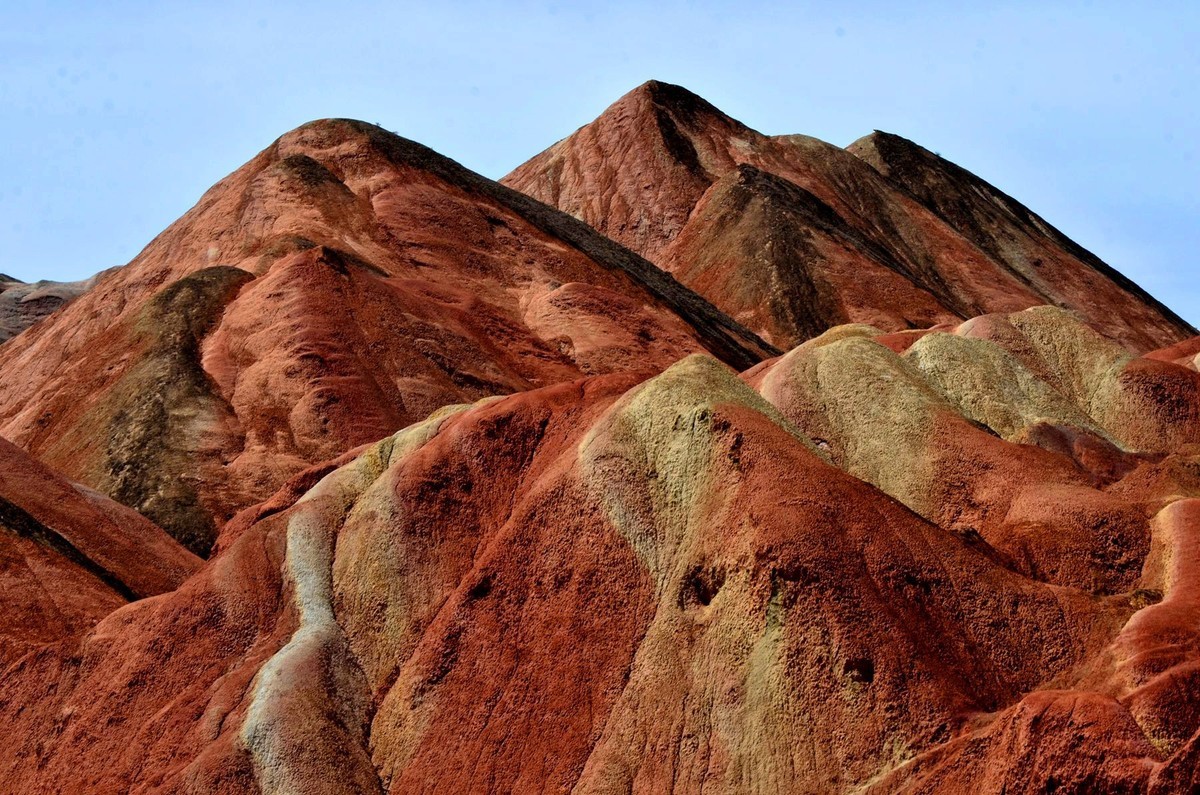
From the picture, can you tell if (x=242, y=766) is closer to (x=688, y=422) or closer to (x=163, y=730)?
(x=163, y=730)

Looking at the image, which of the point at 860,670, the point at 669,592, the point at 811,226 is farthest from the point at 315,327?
the point at 811,226

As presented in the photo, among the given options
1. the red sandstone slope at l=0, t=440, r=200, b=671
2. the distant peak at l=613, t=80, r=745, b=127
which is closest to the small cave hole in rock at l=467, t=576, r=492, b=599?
the red sandstone slope at l=0, t=440, r=200, b=671

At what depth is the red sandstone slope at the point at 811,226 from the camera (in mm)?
98188

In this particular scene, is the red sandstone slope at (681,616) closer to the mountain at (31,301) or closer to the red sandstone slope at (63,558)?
the red sandstone slope at (63,558)

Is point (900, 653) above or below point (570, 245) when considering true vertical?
below

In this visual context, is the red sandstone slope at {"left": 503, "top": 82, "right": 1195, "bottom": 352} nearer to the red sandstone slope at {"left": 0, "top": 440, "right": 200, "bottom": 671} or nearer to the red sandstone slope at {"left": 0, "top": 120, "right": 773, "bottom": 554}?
the red sandstone slope at {"left": 0, "top": 120, "right": 773, "bottom": 554}

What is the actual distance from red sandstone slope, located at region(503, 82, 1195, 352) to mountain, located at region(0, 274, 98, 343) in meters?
39.4

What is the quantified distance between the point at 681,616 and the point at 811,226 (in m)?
76.8

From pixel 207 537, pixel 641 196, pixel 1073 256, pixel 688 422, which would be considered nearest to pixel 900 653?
pixel 688 422

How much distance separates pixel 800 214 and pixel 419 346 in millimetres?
47232

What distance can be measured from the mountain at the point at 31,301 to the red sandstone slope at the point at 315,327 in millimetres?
54717

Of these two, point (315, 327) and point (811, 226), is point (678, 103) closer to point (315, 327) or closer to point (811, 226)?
point (811, 226)

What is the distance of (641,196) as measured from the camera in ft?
369

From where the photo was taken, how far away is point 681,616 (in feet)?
94.2
